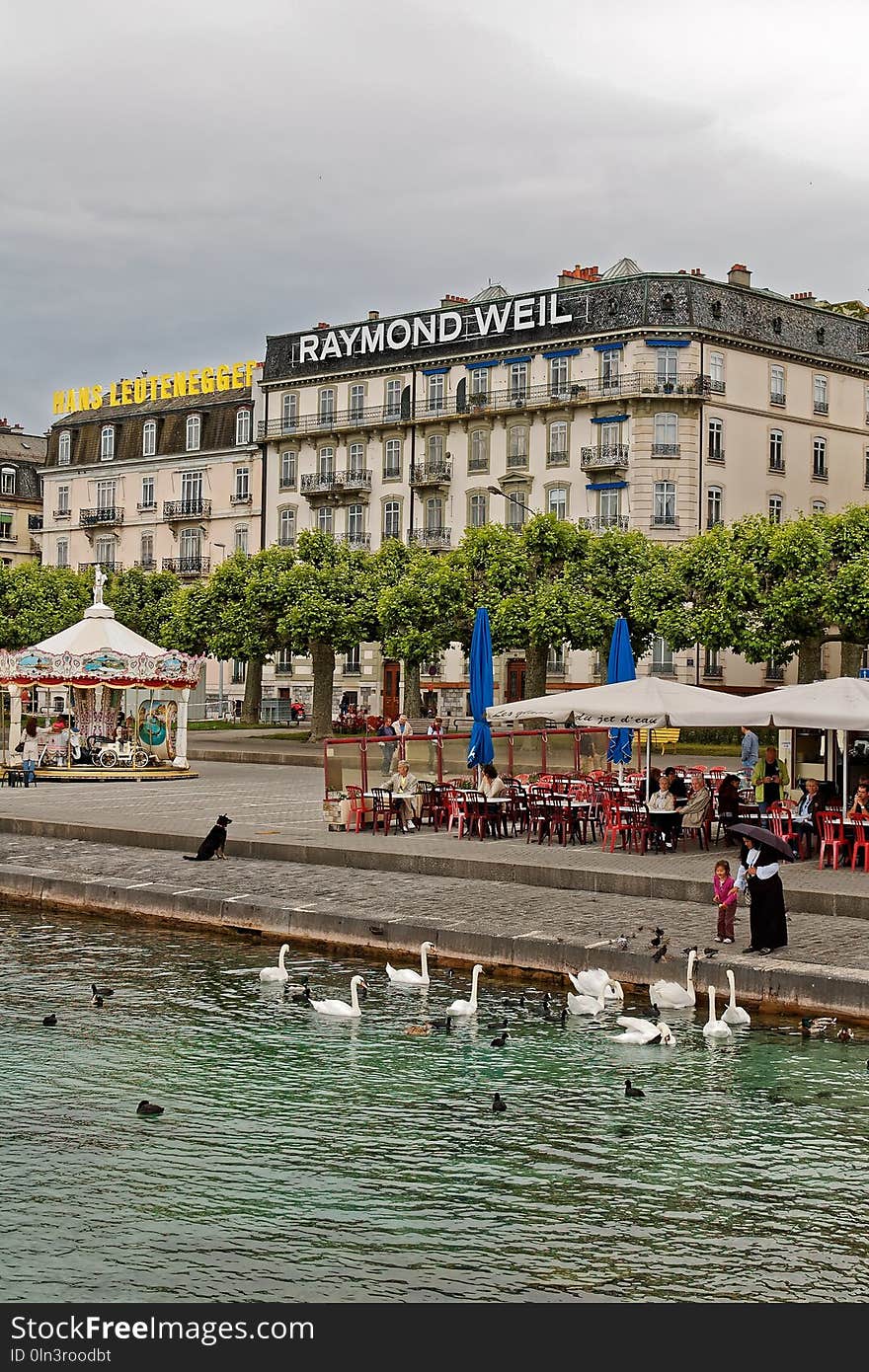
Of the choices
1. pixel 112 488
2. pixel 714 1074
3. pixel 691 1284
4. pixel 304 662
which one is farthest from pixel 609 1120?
pixel 112 488

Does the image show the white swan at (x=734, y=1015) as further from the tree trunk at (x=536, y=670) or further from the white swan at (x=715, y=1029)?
the tree trunk at (x=536, y=670)

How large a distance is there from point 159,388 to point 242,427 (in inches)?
318

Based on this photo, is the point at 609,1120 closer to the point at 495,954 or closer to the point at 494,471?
the point at 495,954

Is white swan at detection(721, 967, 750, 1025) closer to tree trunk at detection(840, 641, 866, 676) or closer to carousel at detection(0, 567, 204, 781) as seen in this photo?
carousel at detection(0, 567, 204, 781)

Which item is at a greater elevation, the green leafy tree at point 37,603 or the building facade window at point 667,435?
the building facade window at point 667,435

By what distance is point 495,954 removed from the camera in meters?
17.0

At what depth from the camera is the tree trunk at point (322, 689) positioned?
57406mm

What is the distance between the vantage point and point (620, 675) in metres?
29.4

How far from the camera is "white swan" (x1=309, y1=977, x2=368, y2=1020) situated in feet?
48.1

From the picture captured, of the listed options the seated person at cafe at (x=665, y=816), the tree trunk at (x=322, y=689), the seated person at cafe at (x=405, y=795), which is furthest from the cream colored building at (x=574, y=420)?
the seated person at cafe at (x=665, y=816)

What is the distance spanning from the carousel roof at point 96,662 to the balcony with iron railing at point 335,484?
33.3 m

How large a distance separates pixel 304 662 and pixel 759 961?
63231 mm

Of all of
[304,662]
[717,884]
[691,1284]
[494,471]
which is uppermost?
[494,471]

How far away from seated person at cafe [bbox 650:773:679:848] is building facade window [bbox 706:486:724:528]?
43.8 meters
